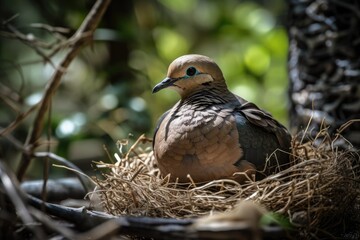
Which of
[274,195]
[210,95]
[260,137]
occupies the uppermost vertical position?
[210,95]

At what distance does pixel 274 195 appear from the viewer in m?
1.91

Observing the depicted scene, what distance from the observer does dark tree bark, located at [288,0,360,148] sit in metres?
2.61

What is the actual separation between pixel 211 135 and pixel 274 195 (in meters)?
0.34

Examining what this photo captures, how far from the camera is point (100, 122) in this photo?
3348mm

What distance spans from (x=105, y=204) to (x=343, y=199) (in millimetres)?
909

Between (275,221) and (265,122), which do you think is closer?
(275,221)

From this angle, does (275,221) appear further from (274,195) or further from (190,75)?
(190,75)

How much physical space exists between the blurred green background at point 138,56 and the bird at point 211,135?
1.07 meters

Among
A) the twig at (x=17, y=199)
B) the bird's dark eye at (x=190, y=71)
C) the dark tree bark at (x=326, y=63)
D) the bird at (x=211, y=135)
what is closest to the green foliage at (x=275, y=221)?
the bird at (x=211, y=135)

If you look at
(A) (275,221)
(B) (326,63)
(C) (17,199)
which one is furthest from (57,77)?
(B) (326,63)

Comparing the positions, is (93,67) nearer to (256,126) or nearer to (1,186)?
(256,126)

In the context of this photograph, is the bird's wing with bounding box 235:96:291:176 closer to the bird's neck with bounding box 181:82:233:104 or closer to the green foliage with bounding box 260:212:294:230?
the bird's neck with bounding box 181:82:233:104

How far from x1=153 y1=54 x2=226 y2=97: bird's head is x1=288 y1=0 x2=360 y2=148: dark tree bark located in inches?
21.4

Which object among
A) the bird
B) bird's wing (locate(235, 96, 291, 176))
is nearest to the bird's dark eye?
the bird
